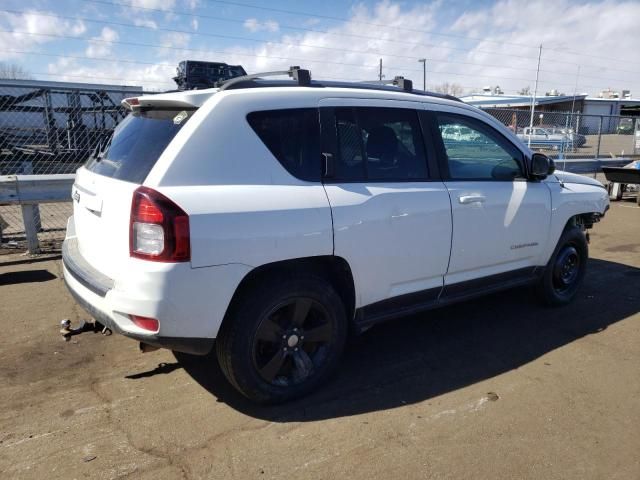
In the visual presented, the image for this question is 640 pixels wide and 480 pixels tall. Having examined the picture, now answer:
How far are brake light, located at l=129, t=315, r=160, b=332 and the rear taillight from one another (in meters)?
0.33

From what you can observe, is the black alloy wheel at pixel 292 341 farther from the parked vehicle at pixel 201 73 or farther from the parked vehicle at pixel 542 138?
the parked vehicle at pixel 542 138

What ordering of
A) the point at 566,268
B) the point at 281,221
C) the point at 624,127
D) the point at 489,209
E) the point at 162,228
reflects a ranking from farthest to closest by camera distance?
the point at 624,127 → the point at 566,268 → the point at 489,209 → the point at 281,221 → the point at 162,228

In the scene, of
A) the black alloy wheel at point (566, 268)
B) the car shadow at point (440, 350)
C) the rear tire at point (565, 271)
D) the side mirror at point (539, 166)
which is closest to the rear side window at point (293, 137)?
the car shadow at point (440, 350)

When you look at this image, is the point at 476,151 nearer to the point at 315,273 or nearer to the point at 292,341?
the point at 315,273

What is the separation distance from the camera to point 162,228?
8.61 ft

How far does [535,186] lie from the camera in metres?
4.41

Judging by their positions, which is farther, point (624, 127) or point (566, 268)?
point (624, 127)

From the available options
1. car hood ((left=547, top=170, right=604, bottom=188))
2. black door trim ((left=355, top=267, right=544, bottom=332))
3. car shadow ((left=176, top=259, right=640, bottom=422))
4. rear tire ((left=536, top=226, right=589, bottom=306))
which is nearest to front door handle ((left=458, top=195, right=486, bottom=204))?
black door trim ((left=355, top=267, right=544, bottom=332))

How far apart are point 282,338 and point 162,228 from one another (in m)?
1.04

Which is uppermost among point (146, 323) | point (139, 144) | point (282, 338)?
point (139, 144)

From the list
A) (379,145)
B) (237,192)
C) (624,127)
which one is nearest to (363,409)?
(237,192)

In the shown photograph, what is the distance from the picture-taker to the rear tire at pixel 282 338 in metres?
2.96

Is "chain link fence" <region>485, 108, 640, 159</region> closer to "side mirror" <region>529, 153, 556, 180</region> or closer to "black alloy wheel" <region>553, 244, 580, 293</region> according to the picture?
"black alloy wheel" <region>553, 244, 580, 293</region>

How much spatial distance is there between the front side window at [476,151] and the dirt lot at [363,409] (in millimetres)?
1378
